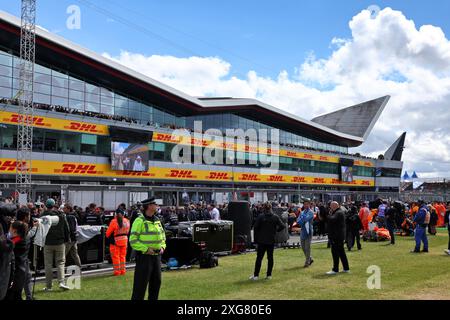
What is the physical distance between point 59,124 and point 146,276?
31543 mm

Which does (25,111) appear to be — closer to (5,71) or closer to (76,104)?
(5,71)

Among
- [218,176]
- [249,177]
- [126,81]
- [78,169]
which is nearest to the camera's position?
[78,169]

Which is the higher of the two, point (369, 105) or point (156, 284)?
point (369, 105)

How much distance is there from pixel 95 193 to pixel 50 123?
1714cm

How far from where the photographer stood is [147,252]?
6.96 m

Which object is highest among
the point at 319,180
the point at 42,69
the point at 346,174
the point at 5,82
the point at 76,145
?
the point at 42,69

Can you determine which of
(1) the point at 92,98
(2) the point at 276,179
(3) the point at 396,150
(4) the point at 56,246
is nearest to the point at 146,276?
(4) the point at 56,246

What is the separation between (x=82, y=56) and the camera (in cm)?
3981

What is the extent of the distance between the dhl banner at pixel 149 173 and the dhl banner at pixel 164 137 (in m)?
2.77

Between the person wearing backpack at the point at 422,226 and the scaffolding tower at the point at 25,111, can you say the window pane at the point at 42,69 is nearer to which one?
the scaffolding tower at the point at 25,111

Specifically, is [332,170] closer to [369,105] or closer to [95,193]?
[369,105]

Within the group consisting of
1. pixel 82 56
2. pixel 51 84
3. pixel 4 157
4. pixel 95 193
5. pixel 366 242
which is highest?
pixel 82 56

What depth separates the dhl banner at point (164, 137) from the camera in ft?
112
